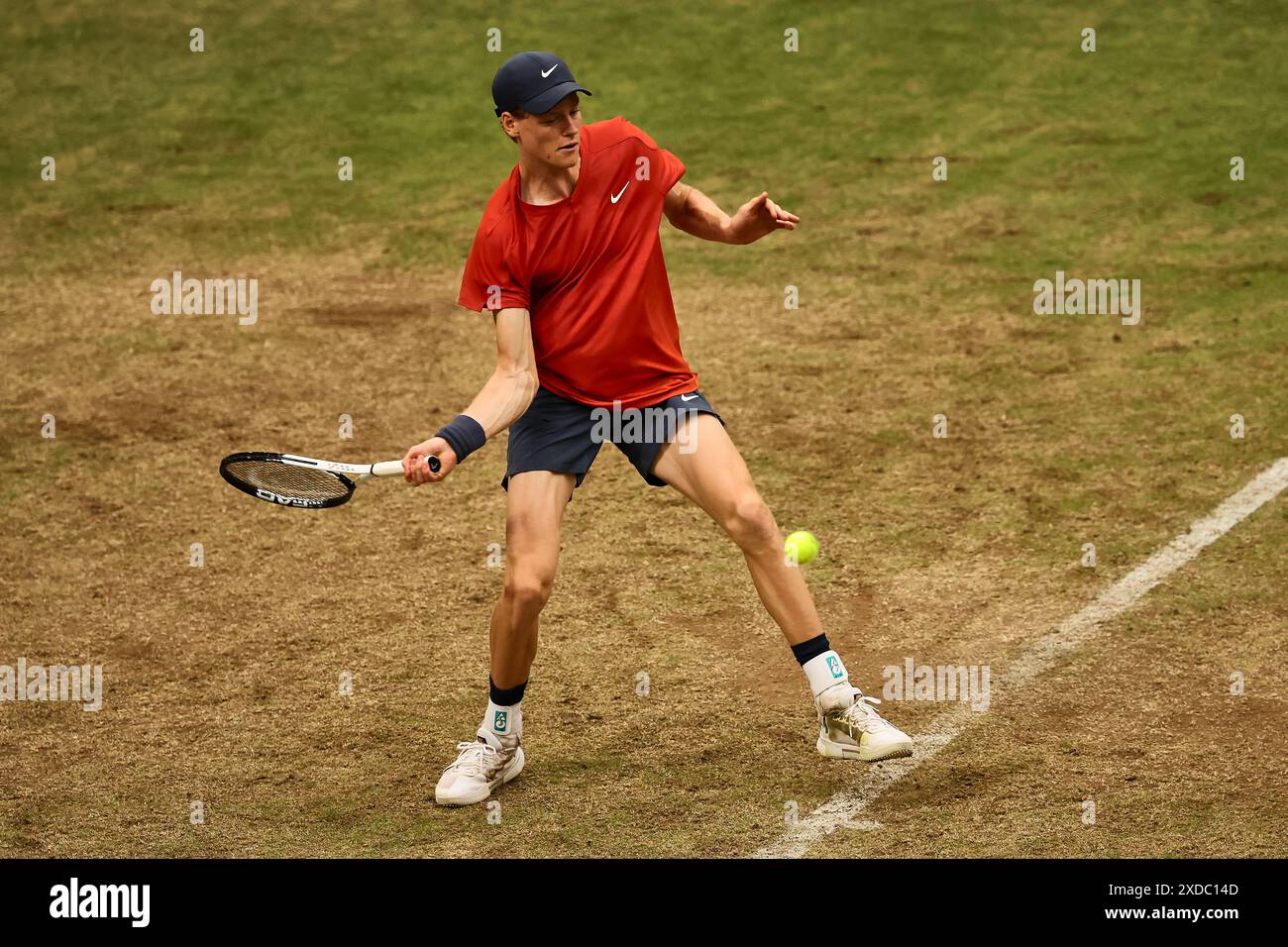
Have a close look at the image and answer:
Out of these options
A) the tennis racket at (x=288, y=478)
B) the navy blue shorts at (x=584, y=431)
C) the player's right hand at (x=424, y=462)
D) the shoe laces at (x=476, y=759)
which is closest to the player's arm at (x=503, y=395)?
the player's right hand at (x=424, y=462)

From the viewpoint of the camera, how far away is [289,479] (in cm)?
666

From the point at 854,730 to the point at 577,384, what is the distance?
165 centimetres

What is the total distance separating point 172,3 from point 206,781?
12939 millimetres

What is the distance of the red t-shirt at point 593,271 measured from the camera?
6293 mm

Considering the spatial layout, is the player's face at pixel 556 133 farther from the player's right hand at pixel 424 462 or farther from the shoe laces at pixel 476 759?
the shoe laces at pixel 476 759

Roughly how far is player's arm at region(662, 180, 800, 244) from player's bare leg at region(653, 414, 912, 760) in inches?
30.5

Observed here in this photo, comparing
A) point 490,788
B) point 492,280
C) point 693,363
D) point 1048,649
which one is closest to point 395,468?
point 492,280

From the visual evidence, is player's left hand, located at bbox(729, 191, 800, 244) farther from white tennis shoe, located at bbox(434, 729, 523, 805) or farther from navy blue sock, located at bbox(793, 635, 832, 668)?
white tennis shoe, located at bbox(434, 729, 523, 805)

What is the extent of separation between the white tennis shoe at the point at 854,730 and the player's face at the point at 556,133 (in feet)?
7.19

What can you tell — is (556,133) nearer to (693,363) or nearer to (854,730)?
(854,730)

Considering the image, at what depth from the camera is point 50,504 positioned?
941 cm

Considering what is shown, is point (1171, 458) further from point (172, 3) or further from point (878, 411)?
point (172, 3)

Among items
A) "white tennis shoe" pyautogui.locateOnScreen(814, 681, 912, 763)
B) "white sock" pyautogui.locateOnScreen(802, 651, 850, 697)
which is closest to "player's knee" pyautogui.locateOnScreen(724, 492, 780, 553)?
"white sock" pyautogui.locateOnScreen(802, 651, 850, 697)

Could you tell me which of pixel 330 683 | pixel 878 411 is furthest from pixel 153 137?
pixel 330 683
